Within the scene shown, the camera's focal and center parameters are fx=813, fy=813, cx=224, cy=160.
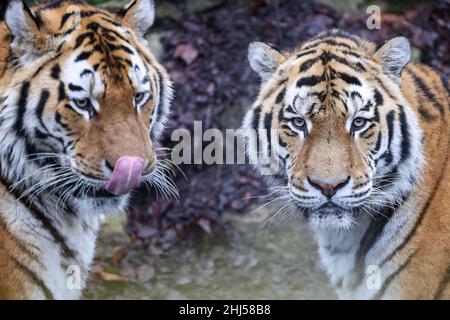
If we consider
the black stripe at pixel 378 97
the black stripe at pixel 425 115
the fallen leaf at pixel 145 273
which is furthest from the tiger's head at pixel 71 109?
the fallen leaf at pixel 145 273

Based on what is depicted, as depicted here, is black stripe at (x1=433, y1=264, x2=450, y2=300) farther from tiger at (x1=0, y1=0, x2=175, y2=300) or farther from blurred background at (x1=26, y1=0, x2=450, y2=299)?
blurred background at (x1=26, y1=0, x2=450, y2=299)

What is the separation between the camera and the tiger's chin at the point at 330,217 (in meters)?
3.57

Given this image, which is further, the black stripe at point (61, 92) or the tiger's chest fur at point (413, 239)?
Result: the tiger's chest fur at point (413, 239)

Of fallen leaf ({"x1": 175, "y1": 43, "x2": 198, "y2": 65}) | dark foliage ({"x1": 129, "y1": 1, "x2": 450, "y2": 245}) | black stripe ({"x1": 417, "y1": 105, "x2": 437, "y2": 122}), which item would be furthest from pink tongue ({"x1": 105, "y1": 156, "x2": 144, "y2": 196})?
fallen leaf ({"x1": 175, "y1": 43, "x2": 198, "y2": 65})

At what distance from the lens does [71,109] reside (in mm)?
3371

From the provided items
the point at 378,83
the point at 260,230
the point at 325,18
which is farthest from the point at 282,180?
the point at 325,18

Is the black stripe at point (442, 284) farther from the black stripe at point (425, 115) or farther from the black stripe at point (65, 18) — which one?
the black stripe at point (65, 18)

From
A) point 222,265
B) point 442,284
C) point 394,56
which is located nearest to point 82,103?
point 394,56

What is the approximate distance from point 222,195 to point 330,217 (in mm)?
2800

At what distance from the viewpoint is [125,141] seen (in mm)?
3346

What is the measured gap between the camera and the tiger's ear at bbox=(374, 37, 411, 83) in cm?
368

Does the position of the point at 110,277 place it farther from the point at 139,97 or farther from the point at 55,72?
the point at 55,72

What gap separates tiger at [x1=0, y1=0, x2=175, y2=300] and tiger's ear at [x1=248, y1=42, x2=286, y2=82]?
0.65 metres

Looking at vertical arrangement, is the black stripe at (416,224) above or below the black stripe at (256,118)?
below
